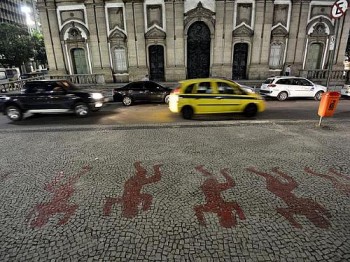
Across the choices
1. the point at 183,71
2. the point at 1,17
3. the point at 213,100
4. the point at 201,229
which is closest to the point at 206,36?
the point at 183,71

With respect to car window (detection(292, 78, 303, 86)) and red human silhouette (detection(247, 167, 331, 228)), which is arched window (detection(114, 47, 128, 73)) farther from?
red human silhouette (detection(247, 167, 331, 228))

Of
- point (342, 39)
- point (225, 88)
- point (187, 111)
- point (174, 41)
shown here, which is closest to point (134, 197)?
point (187, 111)

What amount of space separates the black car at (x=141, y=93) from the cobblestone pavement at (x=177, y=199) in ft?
20.8

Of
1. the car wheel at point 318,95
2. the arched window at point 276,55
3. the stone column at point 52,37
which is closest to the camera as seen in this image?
the car wheel at point 318,95

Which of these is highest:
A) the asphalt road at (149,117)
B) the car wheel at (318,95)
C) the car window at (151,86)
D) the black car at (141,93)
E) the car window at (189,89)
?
the car window at (189,89)

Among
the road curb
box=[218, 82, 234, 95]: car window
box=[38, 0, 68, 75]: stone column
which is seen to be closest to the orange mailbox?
the road curb

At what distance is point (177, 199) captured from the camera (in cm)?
392

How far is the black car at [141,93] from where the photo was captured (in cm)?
1278

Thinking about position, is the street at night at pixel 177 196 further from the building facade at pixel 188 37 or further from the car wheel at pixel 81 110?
the building facade at pixel 188 37

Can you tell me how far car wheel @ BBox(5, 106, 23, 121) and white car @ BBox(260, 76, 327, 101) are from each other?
13451 mm

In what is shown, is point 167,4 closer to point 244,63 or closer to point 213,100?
point 244,63

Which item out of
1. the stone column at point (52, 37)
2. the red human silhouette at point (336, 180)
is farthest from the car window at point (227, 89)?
the stone column at point (52, 37)

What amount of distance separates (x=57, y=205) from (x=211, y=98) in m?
6.92

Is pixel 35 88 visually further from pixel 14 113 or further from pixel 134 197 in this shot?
pixel 134 197
